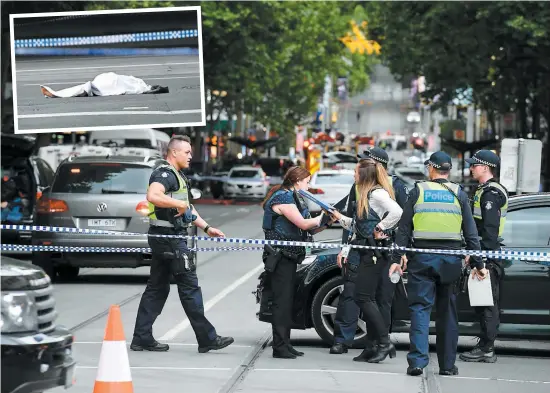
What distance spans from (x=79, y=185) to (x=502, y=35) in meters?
21.4

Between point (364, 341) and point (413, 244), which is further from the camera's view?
point (364, 341)

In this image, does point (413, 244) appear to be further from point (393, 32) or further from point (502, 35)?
point (393, 32)

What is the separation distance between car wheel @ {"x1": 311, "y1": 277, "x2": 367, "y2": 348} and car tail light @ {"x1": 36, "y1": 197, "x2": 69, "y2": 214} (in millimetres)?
6320

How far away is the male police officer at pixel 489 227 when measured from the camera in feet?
38.1

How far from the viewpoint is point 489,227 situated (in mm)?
11617

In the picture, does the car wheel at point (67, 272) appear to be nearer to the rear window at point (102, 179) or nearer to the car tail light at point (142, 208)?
the rear window at point (102, 179)

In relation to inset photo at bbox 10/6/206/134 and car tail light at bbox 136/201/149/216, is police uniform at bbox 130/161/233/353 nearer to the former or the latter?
inset photo at bbox 10/6/206/134

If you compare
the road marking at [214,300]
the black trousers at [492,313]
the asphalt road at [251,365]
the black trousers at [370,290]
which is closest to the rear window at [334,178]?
the road marking at [214,300]

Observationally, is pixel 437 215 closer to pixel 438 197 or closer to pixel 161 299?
pixel 438 197

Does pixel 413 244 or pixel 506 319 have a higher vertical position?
pixel 413 244

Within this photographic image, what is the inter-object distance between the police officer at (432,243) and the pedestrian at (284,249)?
43.6 inches

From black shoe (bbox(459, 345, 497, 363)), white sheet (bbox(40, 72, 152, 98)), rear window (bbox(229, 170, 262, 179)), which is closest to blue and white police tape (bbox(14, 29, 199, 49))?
white sheet (bbox(40, 72, 152, 98))

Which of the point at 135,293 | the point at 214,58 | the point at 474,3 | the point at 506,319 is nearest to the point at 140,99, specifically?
the point at 506,319

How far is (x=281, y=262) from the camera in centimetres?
1177
